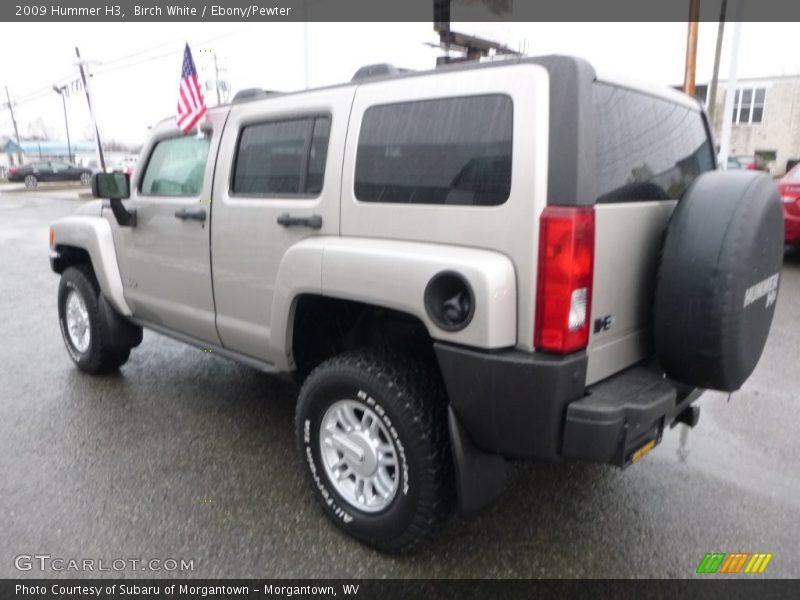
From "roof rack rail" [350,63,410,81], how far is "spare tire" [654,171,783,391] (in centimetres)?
137

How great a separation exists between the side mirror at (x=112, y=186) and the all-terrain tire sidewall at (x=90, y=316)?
0.89 metres

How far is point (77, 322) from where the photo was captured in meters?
4.82

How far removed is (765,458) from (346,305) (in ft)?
8.41

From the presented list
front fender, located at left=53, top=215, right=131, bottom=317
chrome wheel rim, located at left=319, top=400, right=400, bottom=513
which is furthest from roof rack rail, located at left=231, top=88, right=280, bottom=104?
chrome wheel rim, located at left=319, top=400, right=400, bottom=513

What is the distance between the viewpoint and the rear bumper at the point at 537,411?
6.91 feet

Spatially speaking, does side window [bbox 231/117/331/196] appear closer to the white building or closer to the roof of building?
the white building

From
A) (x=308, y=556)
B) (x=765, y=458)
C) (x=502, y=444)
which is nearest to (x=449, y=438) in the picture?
(x=502, y=444)

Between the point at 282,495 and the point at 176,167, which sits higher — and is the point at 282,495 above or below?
below

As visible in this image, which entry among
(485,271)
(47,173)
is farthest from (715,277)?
(47,173)

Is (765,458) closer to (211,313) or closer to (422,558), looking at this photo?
(422,558)

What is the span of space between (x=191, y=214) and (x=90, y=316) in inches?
64.1

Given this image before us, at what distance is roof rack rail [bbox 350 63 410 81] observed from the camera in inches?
108

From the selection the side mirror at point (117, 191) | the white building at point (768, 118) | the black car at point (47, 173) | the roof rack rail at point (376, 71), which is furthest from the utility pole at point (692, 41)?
the black car at point (47, 173)

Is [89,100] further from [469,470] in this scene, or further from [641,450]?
[641,450]
